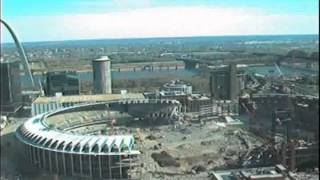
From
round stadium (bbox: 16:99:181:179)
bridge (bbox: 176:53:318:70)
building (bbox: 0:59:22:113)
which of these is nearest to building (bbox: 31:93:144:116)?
building (bbox: 0:59:22:113)

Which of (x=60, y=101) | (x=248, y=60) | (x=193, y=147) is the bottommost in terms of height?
(x=248, y=60)

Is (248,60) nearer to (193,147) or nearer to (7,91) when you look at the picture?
(7,91)

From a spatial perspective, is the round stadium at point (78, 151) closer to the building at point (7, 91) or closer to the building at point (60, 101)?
the building at point (60, 101)

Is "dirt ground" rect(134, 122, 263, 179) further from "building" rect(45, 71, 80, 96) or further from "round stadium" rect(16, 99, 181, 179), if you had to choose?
"building" rect(45, 71, 80, 96)

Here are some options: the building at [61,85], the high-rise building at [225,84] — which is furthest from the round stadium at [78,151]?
the high-rise building at [225,84]

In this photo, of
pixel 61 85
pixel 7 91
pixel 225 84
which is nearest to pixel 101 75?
pixel 61 85

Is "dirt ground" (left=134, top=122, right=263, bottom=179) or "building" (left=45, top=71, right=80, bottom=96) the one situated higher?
"building" (left=45, top=71, right=80, bottom=96)

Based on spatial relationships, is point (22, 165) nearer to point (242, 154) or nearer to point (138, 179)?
point (138, 179)

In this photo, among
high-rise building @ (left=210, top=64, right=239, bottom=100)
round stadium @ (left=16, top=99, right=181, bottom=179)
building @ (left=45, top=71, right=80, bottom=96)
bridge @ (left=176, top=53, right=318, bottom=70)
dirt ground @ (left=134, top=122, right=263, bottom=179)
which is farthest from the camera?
bridge @ (left=176, top=53, right=318, bottom=70)

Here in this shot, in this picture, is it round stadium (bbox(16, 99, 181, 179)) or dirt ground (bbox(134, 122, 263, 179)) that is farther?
dirt ground (bbox(134, 122, 263, 179))
